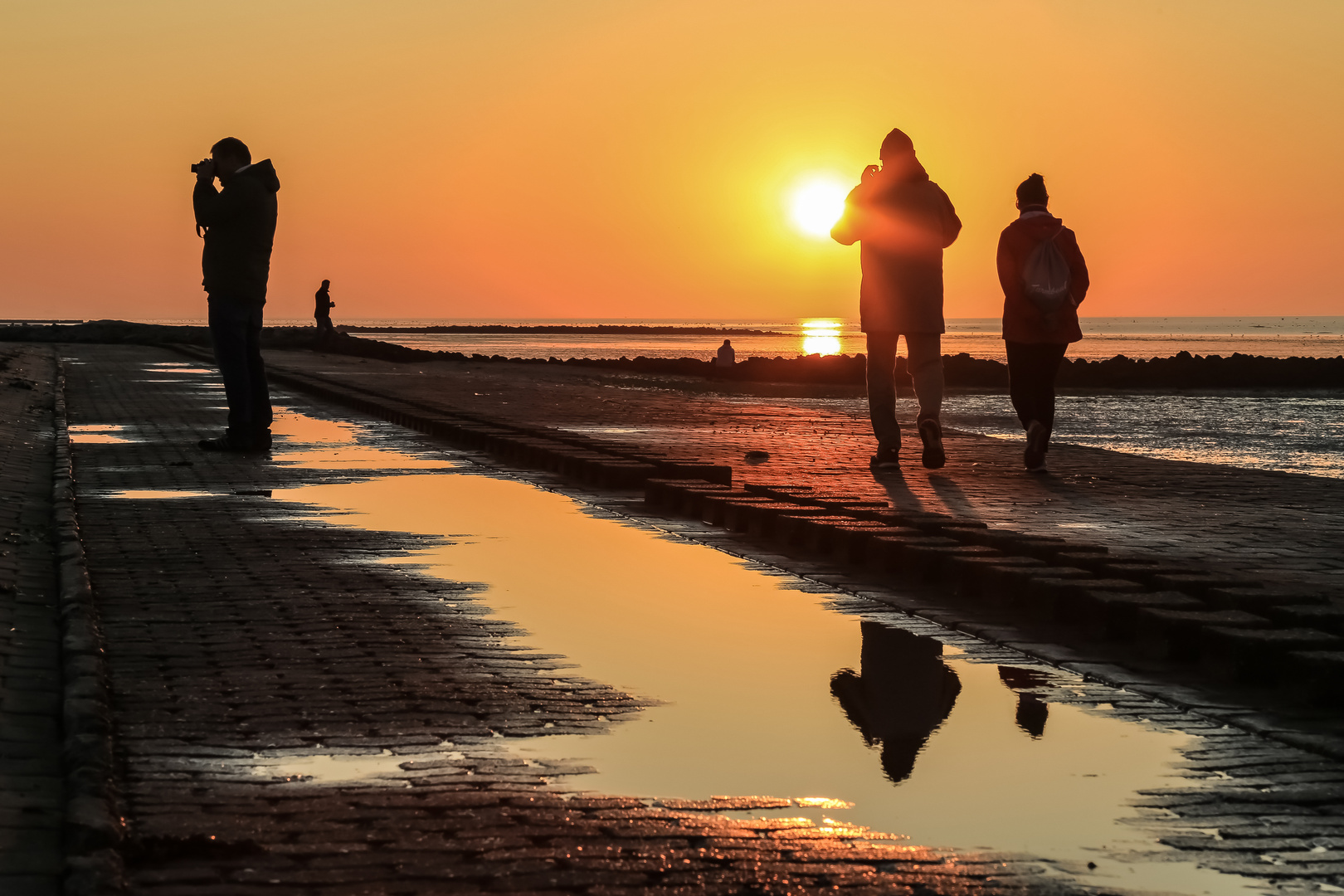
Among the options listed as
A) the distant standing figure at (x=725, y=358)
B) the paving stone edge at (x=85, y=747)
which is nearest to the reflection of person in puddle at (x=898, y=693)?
the paving stone edge at (x=85, y=747)

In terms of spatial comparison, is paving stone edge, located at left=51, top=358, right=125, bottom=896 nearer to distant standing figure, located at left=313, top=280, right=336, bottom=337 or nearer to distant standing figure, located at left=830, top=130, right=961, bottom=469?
distant standing figure, located at left=830, top=130, right=961, bottom=469

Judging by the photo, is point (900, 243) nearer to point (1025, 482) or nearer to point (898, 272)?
point (898, 272)

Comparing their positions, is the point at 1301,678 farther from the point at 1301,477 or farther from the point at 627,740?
the point at 1301,477

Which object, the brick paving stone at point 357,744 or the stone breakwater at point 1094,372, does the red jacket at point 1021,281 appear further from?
the stone breakwater at point 1094,372

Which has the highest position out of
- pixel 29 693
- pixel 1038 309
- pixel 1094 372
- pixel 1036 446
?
pixel 1038 309

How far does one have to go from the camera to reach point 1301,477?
1166 cm

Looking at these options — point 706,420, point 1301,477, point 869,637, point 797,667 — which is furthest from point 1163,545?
point 706,420

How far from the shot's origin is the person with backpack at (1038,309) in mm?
11781

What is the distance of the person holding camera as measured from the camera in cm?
1262

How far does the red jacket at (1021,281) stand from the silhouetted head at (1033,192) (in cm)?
16

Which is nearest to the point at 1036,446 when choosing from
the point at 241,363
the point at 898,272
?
the point at 898,272

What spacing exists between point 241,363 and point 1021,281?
5854mm

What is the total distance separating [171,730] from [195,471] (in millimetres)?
7236

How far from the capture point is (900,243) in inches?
467
